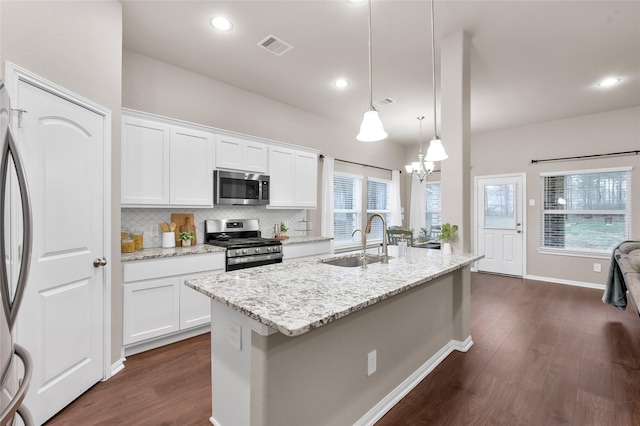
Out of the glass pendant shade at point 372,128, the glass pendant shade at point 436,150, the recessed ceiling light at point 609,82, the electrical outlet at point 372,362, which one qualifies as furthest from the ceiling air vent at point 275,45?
the recessed ceiling light at point 609,82

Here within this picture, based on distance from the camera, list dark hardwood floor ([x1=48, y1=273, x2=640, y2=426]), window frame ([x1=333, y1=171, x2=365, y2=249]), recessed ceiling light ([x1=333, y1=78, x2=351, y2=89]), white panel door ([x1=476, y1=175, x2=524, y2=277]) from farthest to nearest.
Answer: white panel door ([x1=476, y1=175, x2=524, y2=277]) → window frame ([x1=333, y1=171, x2=365, y2=249]) → recessed ceiling light ([x1=333, y1=78, x2=351, y2=89]) → dark hardwood floor ([x1=48, y1=273, x2=640, y2=426])

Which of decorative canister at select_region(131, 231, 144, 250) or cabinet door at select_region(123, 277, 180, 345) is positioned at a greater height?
decorative canister at select_region(131, 231, 144, 250)

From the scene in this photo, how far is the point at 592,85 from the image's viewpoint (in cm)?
398

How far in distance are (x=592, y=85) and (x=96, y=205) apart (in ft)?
19.1

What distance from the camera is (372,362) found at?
1.84 meters

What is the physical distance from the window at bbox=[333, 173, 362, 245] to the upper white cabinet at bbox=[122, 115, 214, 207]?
2.70 meters

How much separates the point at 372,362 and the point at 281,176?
9.36 feet

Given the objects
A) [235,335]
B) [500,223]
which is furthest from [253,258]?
[500,223]

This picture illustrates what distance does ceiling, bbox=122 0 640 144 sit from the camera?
2529mm

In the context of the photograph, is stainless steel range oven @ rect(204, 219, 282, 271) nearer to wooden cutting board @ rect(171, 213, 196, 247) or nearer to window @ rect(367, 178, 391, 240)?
wooden cutting board @ rect(171, 213, 196, 247)

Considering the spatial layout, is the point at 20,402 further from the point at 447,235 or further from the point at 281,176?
the point at 281,176

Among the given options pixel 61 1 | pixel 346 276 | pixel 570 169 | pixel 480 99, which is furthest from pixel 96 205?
pixel 570 169

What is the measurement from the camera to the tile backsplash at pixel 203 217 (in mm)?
3145

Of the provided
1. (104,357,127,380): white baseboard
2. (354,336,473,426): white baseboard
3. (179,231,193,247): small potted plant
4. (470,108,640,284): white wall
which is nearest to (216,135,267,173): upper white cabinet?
(179,231,193,247): small potted plant
